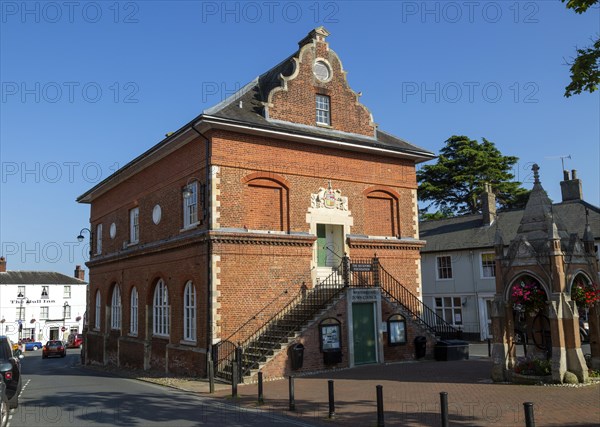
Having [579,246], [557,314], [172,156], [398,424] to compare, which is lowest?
[398,424]

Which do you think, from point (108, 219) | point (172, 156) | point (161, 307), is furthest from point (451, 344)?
point (108, 219)

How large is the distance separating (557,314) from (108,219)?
24.5 metres

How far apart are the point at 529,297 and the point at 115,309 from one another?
72.4 feet

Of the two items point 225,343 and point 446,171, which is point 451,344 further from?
point 446,171

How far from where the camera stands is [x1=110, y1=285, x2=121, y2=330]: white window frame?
92.1 ft

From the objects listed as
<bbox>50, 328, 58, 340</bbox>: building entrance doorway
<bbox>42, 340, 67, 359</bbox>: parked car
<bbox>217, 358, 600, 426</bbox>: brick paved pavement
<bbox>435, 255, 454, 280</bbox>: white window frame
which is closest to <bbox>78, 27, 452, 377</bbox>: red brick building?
<bbox>217, 358, 600, 426</bbox>: brick paved pavement

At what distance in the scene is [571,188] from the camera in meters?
34.1

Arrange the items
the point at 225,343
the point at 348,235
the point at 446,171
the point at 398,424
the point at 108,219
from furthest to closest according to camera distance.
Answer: the point at 446,171 < the point at 108,219 < the point at 348,235 < the point at 225,343 < the point at 398,424

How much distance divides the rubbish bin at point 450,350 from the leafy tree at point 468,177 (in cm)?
2687

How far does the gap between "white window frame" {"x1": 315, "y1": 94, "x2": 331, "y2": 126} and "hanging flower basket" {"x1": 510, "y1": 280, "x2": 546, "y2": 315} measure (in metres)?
10.7

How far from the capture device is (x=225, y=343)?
17.8m

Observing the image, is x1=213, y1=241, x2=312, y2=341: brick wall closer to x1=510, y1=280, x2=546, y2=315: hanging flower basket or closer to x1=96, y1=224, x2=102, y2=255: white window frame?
x1=510, y1=280, x2=546, y2=315: hanging flower basket

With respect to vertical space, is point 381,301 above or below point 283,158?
below

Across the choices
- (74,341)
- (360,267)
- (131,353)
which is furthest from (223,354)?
(74,341)
